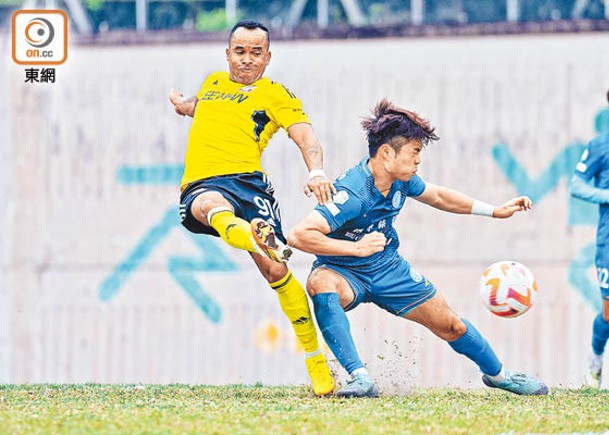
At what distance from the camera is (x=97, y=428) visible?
6.45 metres

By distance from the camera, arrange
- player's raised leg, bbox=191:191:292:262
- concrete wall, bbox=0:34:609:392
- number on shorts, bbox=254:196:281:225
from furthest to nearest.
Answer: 1. concrete wall, bbox=0:34:609:392
2. number on shorts, bbox=254:196:281:225
3. player's raised leg, bbox=191:191:292:262

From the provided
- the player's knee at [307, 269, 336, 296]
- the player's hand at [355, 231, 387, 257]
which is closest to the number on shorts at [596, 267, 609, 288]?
the player's knee at [307, 269, 336, 296]

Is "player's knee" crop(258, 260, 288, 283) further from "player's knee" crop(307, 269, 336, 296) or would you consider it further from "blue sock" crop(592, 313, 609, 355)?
"blue sock" crop(592, 313, 609, 355)

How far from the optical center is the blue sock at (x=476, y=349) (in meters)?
8.85

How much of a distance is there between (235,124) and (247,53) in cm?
52

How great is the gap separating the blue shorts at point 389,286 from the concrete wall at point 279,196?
8419mm

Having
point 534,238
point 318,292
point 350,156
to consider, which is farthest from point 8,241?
point 318,292

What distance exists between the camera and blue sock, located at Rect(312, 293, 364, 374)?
27.6 ft

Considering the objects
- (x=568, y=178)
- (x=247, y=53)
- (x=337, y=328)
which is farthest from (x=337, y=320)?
(x=568, y=178)

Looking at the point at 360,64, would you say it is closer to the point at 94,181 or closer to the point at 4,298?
the point at 94,181

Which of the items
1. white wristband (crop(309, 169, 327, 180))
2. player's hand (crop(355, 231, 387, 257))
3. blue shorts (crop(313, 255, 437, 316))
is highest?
white wristband (crop(309, 169, 327, 180))

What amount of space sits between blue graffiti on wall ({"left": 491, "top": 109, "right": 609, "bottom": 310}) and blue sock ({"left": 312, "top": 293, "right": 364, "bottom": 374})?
930 cm

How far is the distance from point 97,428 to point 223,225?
2068 mm

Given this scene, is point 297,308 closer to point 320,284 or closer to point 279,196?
Result: point 320,284
